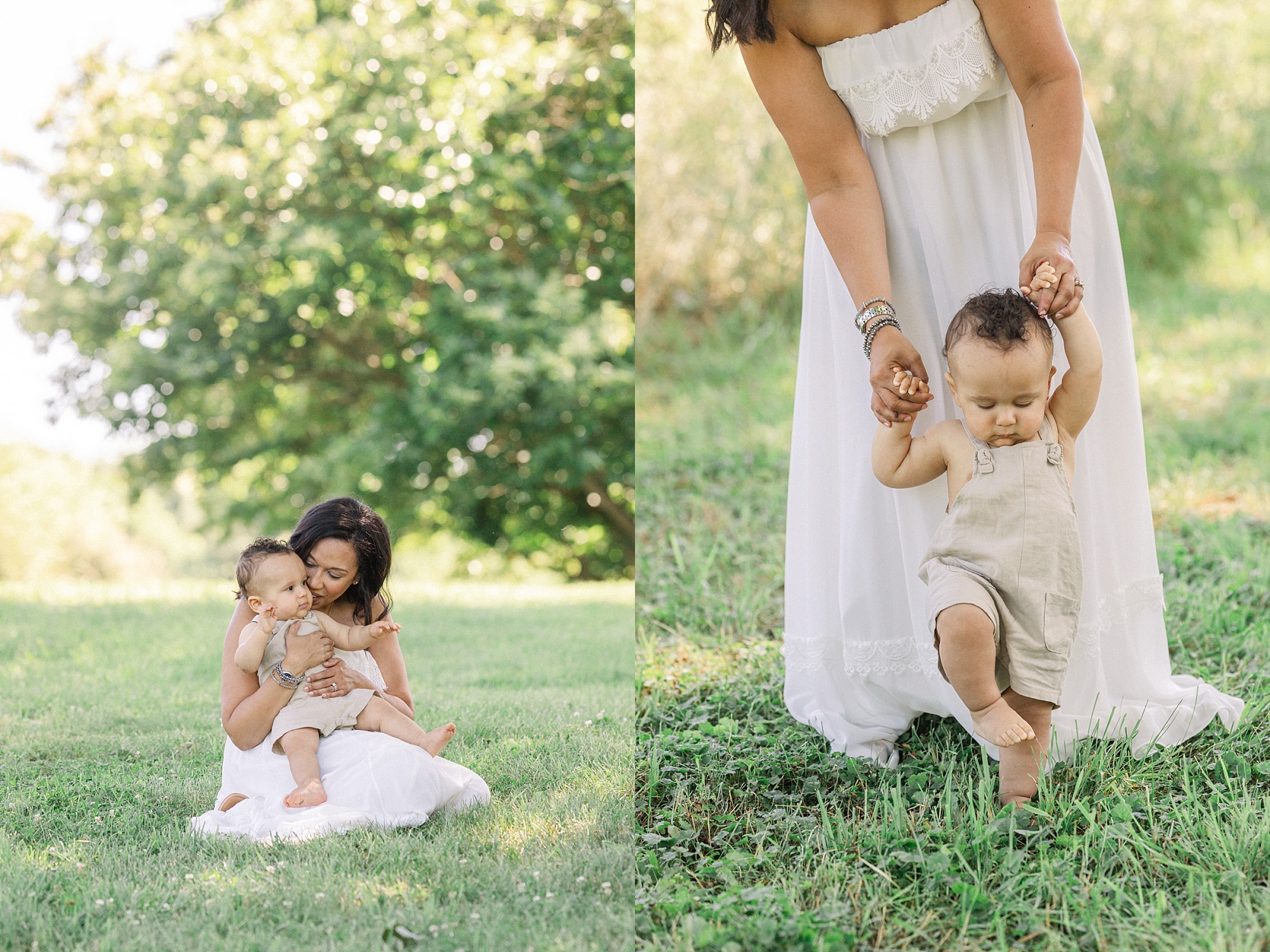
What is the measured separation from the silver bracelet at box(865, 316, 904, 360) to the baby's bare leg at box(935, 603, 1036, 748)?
0.51m

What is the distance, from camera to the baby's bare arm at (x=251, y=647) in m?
2.20

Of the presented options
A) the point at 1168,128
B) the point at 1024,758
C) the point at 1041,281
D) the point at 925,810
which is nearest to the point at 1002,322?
the point at 1041,281

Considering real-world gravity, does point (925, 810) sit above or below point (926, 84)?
below

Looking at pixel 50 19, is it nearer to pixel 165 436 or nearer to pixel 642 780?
pixel 165 436

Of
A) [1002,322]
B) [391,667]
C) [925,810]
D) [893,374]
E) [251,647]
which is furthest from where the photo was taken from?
[391,667]

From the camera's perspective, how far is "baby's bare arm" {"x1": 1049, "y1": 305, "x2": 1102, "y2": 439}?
6.45 feet

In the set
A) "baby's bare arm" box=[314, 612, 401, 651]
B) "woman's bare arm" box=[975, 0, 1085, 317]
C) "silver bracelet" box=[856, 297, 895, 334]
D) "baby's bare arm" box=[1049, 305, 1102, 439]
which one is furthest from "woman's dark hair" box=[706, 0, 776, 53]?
"baby's bare arm" box=[314, 612, 401, 651]

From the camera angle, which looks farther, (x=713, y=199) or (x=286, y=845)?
(x=713, y=199)

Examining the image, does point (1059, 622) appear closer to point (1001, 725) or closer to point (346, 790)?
point (1001, 725)

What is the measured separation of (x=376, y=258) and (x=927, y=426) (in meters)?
7.83

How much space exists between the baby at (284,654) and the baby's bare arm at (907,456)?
1.04 m

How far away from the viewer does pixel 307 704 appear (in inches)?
88.4

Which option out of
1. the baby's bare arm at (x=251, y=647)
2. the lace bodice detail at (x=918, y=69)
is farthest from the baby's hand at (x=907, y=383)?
the baby's bare arm at (x=251, y=647)

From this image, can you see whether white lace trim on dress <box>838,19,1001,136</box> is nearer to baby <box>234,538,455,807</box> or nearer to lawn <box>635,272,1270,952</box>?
lawn <box>635,272,1270,952</box>
